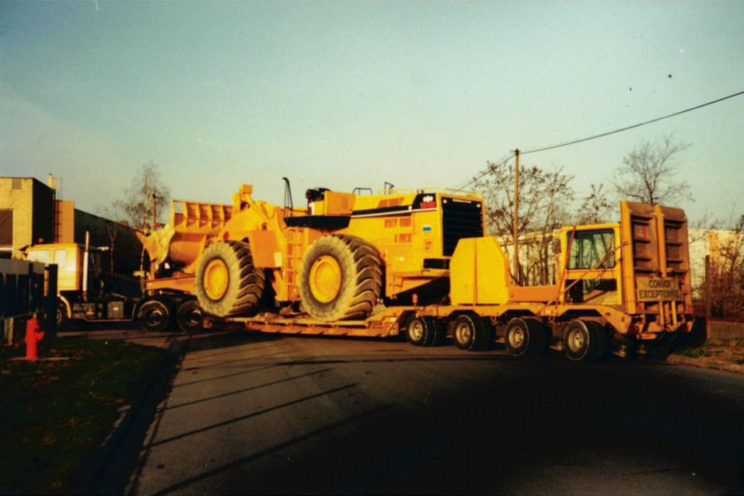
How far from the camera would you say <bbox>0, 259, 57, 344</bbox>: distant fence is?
16.8m

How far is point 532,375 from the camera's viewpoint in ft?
40.8

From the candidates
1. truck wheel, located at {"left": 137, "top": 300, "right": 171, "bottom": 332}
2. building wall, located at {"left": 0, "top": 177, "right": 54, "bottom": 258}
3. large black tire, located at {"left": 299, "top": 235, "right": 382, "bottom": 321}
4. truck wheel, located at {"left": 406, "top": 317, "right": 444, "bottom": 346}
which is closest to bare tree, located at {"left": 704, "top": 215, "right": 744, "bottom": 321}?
truck wheel, located at {"left": 406, "top": 317, "right": 444, "bottom": 346}

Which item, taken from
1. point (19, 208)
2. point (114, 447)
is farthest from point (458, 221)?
point (19, 208)

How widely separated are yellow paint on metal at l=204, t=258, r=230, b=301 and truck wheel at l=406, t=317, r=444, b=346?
6874 mm

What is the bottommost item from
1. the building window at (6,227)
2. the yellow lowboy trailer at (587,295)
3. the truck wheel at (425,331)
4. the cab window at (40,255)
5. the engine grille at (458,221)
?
the truck wheel at (425,331)

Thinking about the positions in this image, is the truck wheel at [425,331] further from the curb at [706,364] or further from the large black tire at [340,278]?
the curb at [706,364]

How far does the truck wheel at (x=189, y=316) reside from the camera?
77.8 feet

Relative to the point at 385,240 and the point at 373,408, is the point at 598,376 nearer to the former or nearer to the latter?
the point at 373,408

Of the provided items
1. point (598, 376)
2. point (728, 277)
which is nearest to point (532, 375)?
point (598, 376)

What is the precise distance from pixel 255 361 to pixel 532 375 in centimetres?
612

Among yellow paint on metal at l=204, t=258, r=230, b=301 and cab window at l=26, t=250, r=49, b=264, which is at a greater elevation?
cab window at l=26, t=250, r=49, b=264

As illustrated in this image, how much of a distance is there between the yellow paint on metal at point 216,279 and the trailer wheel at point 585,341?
1150 centimetres

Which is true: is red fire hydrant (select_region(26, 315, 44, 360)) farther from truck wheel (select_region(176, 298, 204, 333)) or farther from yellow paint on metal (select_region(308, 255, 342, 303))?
truck wheel (select_region(176, 298, 204, 333))

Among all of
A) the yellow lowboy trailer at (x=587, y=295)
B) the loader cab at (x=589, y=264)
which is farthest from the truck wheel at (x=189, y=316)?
the loader cab at (x=589, y=264)
